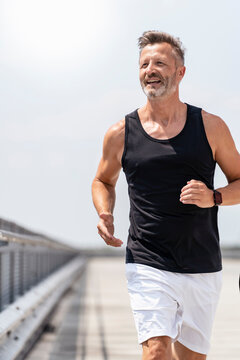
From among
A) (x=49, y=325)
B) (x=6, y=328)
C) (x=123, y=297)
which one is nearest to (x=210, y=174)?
(x=6, y=328)

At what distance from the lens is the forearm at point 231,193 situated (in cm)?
509

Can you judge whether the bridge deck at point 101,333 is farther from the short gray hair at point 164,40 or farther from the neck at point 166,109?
the short gray hair at point 164,40

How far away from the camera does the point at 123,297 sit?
19938 mm

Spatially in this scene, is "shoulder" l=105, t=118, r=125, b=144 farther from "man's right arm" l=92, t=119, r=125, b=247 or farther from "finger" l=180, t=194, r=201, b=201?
"finger" l=180, t=194, r=201, b=201

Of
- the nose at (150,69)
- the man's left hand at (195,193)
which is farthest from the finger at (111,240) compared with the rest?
the nose at (150,69)

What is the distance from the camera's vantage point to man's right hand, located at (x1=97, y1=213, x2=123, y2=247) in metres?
4.96

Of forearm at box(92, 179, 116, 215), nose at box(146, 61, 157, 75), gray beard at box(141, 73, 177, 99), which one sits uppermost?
nose at box(146, 61, 157, 75)

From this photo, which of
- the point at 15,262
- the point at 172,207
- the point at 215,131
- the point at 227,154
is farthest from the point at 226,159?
the point at 15,262

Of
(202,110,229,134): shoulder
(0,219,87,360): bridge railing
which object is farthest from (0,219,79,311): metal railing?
(202,110,229,134): shoulder

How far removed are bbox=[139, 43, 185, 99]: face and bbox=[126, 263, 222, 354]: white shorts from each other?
1017 mm

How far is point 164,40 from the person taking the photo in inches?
205

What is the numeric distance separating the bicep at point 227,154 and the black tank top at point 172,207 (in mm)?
84

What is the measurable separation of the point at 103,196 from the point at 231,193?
2.62ft

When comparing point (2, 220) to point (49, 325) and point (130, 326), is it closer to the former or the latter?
point (49, 325)
